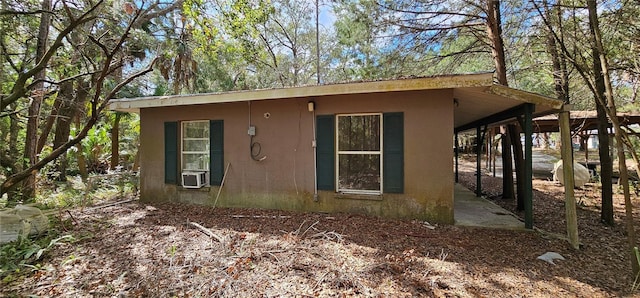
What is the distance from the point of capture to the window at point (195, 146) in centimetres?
648

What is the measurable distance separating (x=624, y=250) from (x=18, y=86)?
8751 mm

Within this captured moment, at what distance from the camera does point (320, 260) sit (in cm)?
341

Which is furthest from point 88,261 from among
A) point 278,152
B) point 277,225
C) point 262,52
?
point 262,52

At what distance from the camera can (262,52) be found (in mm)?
14641

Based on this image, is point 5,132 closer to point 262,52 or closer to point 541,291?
point 262,52

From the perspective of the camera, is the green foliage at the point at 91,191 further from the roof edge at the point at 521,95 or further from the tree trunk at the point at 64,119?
the roof edge at the point at 521,95

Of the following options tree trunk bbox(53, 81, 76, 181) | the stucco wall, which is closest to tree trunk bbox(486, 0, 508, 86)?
the stucco wall

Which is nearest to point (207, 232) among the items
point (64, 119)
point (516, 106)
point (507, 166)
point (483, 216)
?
point (483, 216)

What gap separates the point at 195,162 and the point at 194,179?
0.50 m

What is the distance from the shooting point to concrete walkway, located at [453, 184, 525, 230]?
4755 mm

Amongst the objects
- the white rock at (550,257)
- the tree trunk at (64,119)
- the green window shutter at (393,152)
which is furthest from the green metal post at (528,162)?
the tree trunk at (64,119)

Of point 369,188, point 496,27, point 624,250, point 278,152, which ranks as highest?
point 496,27

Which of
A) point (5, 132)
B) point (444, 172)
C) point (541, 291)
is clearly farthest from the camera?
point (5, 132)

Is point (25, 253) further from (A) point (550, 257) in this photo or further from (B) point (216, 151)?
(A) point (550, 257)
